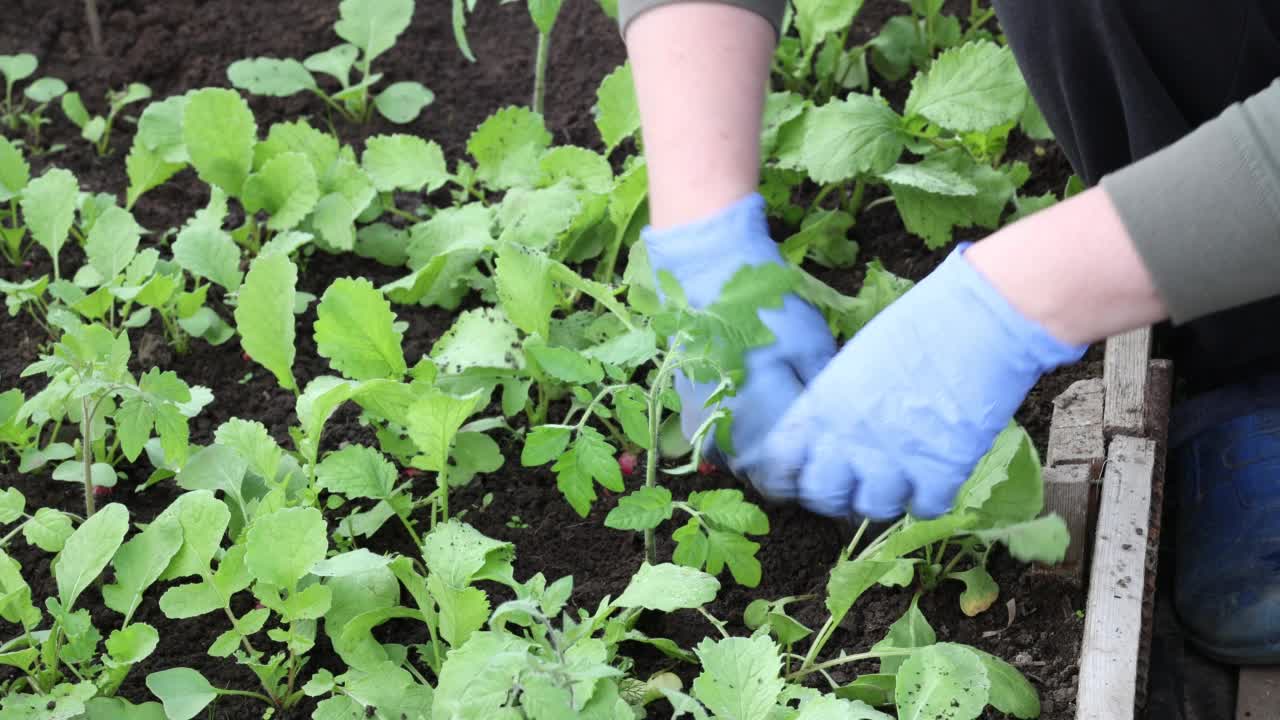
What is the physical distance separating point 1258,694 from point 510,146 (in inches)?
51.0

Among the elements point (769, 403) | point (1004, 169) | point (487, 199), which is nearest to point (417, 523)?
point (769, 403)

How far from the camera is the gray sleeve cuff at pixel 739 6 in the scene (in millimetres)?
1524

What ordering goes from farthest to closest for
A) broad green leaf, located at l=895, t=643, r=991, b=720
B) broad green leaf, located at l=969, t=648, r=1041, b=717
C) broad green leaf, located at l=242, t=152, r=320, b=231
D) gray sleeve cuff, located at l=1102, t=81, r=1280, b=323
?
broad green leaf, located at l=242, t=152, r=320, b=231 < broad green leaf, located at l=969, t=648, r=1041, b=717 < broad green leaf, located at l=895, t=643, r=991, b=720 < gray sleeve cuff, located at l=1102, t=81, r=1280, b=323

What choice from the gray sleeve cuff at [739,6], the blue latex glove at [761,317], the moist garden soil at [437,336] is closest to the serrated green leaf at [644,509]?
the blue latex glove at [761,317]

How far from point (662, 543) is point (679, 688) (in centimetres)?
24

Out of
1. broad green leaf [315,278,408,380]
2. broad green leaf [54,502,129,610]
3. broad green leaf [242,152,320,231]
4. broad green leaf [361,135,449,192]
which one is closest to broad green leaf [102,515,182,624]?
broad green leaf [54,502,129,610]

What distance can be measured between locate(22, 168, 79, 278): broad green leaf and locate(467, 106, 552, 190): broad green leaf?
0.59 metres

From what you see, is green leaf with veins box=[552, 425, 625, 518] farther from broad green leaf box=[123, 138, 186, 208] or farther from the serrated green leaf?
broad green leaf box=[123, 138, 186, 208]

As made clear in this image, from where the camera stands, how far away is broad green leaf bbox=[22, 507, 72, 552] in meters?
1.52

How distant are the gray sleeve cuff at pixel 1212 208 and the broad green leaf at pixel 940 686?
0.40 metres

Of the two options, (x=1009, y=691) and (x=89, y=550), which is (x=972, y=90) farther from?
(x=89, y=550)

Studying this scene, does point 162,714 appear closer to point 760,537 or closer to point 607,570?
point 607,570

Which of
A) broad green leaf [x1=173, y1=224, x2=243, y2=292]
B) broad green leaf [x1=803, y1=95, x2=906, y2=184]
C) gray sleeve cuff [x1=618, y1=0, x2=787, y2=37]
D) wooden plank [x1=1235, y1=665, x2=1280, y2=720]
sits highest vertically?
gray sleeve cuff [x1=618, y1=0, x2=787, y2=37]

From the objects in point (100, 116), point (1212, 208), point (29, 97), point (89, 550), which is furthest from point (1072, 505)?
point (29, 97)
